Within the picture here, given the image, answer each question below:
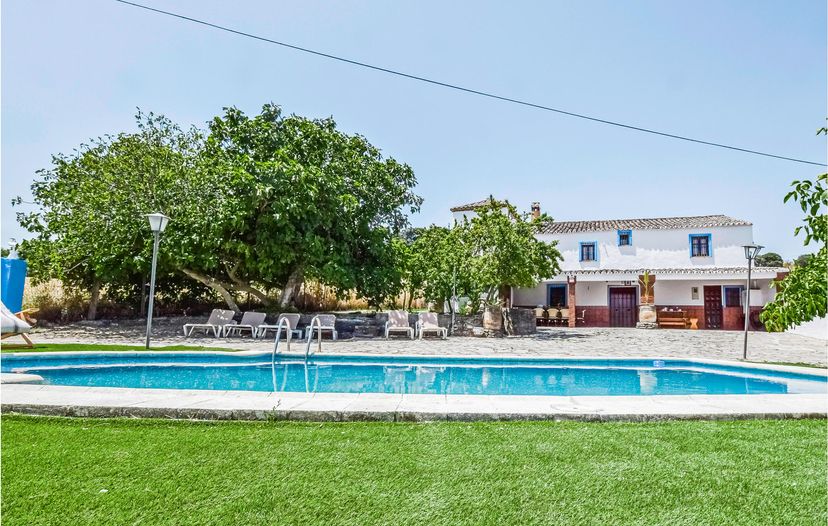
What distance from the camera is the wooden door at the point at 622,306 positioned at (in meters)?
27.5

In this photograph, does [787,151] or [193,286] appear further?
[193,286]

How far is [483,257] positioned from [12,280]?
16.4 m

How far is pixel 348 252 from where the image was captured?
19812mm

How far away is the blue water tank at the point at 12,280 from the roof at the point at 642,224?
23435 mm

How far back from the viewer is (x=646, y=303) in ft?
83.7

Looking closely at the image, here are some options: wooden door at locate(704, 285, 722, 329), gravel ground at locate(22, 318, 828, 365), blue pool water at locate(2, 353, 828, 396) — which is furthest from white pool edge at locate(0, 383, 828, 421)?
wooden door at locate(704, 285, 722, 329)

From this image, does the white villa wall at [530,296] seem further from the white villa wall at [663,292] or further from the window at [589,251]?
the window at [589,251]

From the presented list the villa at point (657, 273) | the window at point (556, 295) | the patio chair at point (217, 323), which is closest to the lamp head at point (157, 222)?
the patio chair at point (217, 323)

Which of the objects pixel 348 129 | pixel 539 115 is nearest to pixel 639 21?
pixel 539 115

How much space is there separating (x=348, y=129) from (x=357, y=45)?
454 inches

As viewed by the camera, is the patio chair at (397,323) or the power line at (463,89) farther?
the patio chair at (397,323)

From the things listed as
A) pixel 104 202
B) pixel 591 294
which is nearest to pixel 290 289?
pixel 104 202

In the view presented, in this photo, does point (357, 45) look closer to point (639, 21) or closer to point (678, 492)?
point (639, 21)

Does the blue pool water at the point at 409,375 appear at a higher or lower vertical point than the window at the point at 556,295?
lower
